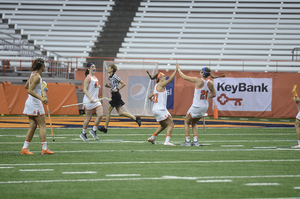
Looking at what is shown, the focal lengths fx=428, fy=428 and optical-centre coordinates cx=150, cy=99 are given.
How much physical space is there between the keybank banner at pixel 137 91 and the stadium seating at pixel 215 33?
320 centimetres

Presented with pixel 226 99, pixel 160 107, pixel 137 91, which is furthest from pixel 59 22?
pixel 160 107

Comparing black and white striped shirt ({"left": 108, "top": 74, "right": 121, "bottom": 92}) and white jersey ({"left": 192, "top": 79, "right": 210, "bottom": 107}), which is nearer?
white jersey ({"left": 192, "top": 79, "right": 210, "bottom": 107})

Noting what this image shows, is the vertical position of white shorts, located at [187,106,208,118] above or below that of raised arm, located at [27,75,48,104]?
below

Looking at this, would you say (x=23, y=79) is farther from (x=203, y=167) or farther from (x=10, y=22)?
(x=203, y=167)

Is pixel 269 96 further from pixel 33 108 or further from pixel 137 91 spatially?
pixel 33 108

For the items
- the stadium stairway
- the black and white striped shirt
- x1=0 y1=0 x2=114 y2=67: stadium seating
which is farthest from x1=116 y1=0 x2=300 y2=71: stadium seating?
the black and white striped shirt

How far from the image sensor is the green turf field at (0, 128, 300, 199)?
534 centimetres

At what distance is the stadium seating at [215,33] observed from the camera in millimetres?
26453

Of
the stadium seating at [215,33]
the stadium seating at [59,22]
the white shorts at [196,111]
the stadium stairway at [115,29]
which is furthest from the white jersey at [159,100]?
the stadium seating at [59,22]

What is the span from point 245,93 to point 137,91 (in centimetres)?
550

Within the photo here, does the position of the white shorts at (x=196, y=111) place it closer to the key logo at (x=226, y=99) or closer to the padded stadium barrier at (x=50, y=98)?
the padded stadium barrier at (x=50, y=98)

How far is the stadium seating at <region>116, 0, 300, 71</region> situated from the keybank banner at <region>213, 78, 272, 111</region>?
348 cm

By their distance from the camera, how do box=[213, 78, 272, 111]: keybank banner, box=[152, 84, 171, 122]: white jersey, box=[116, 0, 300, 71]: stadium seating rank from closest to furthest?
box=[152, 84, 171, 122]: white jersey → box=[213, 78, 272, 111]: keybank banner → box=[116, 0, 300, 71]: stadium seating

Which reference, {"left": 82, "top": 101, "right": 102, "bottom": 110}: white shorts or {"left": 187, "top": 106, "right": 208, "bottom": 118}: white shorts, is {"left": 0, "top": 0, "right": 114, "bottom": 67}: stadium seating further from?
{"left": 187, "top": 106, "right": 208, "bottom": 118}: white shorts
